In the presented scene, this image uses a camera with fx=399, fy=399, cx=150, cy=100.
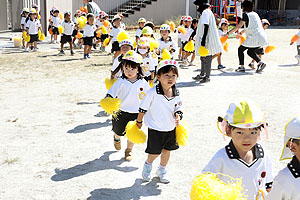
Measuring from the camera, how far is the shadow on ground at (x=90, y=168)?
15.4 feet

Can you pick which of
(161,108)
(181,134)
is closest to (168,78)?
(161,108)

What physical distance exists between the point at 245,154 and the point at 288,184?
0.43 metres

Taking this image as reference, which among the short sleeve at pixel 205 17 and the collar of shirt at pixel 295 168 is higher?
the short sleeve at pixel 205 17

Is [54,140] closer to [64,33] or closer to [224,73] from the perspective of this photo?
[224,73]

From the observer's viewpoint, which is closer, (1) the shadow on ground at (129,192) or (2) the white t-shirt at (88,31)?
(1) the shadow on ground at (129,192)

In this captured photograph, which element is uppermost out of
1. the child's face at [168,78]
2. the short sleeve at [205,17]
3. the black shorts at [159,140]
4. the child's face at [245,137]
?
the short sleeve at [205,17]

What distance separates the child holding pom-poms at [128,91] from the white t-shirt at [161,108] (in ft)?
2.53

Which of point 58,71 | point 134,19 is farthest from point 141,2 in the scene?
point 58,71

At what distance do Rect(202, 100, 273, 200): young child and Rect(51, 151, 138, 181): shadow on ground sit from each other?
2.26m

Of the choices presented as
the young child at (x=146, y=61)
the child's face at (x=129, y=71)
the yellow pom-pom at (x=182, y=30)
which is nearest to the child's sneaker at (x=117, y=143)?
the child's face at (x=129, y=71)

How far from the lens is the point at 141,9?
26203mm

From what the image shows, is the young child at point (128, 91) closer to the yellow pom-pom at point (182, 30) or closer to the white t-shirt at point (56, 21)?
the yellow pom-pom at point (182, 30)

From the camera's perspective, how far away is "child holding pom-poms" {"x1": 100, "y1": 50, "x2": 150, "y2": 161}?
501 cm

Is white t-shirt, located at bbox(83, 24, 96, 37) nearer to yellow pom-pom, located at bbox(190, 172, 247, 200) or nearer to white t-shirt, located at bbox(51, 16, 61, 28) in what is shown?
white t-shirt, located at bbox(51, 16, 61, 28)
